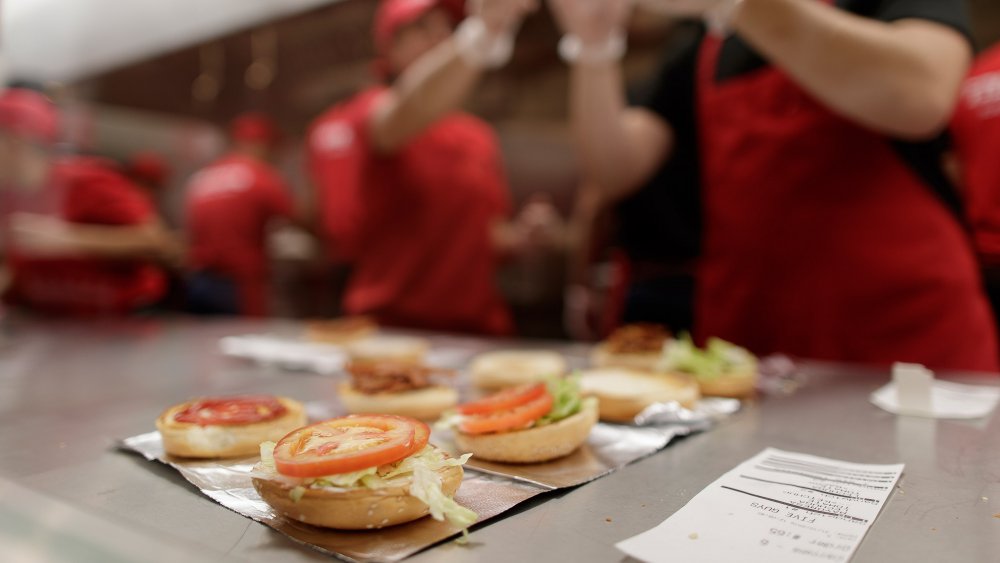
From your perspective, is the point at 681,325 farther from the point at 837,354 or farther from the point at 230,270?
the point at 230,270

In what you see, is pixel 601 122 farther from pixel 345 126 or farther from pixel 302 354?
pixel 345 126

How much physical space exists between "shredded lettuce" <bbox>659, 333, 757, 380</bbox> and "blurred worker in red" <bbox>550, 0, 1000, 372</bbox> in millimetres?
499

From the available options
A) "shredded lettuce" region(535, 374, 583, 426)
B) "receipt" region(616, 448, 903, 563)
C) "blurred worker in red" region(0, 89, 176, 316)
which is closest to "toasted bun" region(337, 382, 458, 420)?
"shredded lettuce" region(535, 374, 583, 426)

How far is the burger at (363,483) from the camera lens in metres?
0.82

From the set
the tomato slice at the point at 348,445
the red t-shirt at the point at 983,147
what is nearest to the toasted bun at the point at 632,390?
the tomato slice at the point at 348,445

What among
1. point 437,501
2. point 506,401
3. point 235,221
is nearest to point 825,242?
point 506,401

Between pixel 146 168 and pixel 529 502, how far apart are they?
18.8ft

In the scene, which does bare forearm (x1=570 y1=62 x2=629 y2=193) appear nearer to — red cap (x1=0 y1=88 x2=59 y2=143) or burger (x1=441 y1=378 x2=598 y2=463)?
burger (x1=441 y1=378 x2=598 y2=463)

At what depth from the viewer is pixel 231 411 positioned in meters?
1.24

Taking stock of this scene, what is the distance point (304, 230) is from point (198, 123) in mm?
1449

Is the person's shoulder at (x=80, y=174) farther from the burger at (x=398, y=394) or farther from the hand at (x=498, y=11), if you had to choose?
the burger at (x=398, y=394)

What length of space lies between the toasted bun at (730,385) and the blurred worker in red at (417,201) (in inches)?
61.8

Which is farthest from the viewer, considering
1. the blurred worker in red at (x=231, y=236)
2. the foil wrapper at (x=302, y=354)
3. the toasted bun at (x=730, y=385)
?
the blurred worker in red at (x=231, y=236)

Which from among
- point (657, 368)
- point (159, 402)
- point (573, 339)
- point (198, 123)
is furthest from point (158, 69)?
point (657, 368)
